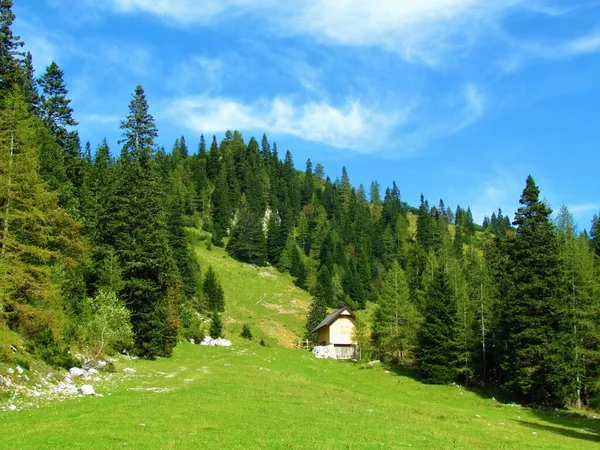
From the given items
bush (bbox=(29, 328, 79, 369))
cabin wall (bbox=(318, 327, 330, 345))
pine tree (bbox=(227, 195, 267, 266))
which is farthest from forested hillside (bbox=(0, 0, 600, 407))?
pine tree (bbox=(227, 195, 267, 266))

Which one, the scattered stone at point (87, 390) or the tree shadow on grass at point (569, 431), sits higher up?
the scattered stone at point (87, 390)

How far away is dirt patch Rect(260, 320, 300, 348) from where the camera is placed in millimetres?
95625

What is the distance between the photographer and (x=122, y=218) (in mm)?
50844

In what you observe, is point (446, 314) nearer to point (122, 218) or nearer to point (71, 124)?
point (122, 218)

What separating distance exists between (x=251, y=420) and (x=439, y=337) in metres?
38.2

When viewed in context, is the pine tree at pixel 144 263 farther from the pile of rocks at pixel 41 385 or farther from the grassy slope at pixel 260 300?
the grassy slope at pixel 260 300

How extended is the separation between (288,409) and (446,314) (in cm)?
3538

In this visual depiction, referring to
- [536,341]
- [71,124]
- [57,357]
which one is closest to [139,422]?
[57,357]

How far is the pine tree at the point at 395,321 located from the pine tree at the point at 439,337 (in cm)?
751

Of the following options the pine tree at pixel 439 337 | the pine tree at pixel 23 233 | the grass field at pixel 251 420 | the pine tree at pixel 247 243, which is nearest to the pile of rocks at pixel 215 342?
the grass field at pixel 251 420

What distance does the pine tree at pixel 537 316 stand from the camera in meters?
44.5

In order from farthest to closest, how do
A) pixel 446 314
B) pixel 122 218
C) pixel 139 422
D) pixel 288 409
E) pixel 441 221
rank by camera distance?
pixel 441 221, pixel 446 314, pixel 122 218, pixel 288 409, pixel 139 422

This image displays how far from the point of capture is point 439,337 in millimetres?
55125

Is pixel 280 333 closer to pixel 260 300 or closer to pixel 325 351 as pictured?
pixel 260 300
